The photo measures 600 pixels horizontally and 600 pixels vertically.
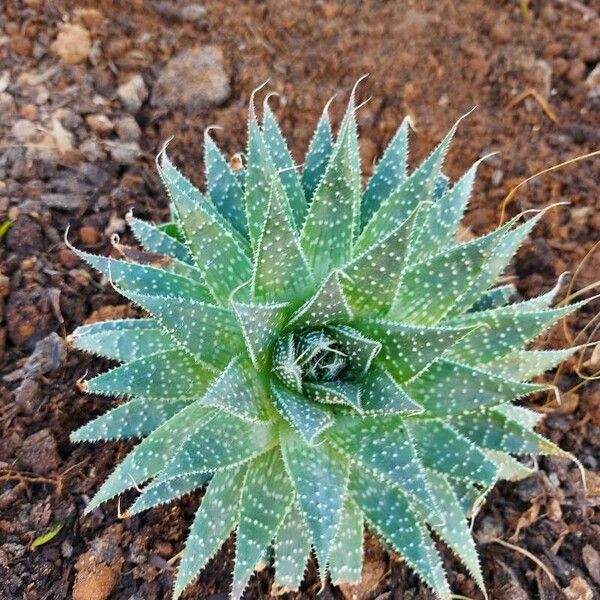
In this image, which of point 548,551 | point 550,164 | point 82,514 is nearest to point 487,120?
point 550,164

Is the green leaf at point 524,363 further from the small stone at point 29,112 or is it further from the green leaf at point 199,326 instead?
the small stone at point 29,112

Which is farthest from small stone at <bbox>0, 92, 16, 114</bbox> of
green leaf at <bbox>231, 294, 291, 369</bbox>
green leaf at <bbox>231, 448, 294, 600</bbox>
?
green leaf at <bbox>231, 448, 294, 600</bbox>

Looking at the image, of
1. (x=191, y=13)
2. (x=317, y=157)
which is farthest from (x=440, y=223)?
(x=191, y=13)

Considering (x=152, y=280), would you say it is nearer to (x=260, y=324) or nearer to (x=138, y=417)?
(x=138, y=417)

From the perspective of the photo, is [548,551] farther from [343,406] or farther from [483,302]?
[343,406]

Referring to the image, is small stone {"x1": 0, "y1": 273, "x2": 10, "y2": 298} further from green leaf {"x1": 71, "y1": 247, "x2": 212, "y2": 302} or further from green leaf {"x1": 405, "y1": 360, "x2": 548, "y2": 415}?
green leaf {"x1": 405, "y1": 360, "x2": 548, "y2": 415}

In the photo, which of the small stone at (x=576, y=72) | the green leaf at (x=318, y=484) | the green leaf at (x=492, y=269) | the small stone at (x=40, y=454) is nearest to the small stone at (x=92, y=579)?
the small stone at (x=40, y=454)
